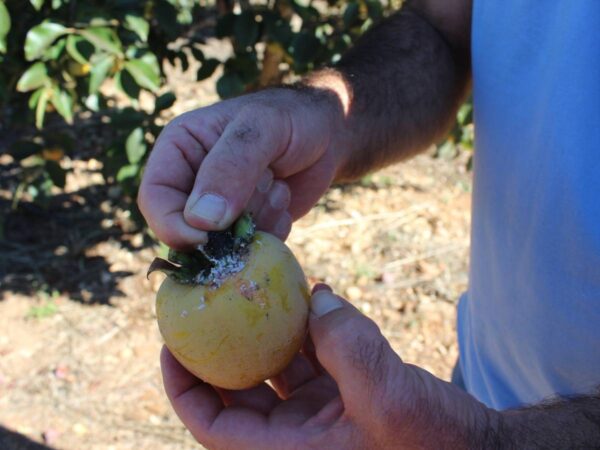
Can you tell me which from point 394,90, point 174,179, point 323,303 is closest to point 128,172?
point 394,90

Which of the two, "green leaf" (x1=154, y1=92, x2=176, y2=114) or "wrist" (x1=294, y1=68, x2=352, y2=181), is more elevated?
"wrist" (x1=294, y1=68, x2=352, y2=181)

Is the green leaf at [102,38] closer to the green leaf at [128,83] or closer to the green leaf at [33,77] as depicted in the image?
the green leaf at [128,83]

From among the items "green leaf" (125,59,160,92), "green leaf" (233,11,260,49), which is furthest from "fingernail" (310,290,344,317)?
"green leaf" (233,11,260,49)

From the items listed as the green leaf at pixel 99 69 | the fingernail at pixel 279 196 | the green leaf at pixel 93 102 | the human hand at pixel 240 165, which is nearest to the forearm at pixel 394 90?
the human hand at pixel 240 165

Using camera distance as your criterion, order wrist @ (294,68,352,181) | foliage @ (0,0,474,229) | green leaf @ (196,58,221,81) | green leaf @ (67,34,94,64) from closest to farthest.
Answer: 1. wrist @ (294,68,352,181)
2. green leaf @ (67,34,94,64)
3. foliage @ (0,0,474,229)
4. green leaf @ (196,58,221,81)

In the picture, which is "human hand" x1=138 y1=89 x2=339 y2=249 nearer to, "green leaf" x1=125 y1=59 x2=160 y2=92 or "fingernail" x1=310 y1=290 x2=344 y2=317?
"fingernail" x1=310 y1=290 x2=344 y2=317

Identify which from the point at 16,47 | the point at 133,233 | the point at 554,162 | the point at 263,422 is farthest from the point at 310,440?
the point at 133,233
